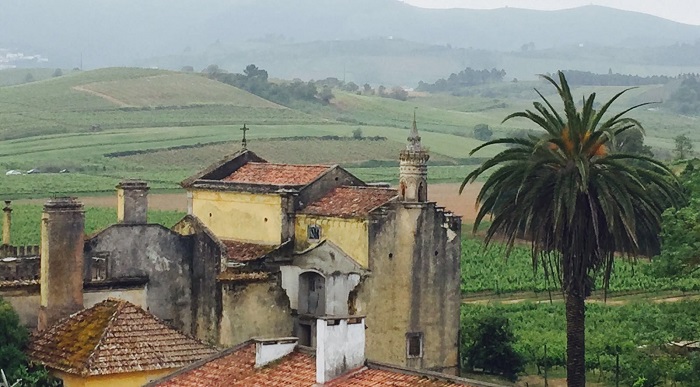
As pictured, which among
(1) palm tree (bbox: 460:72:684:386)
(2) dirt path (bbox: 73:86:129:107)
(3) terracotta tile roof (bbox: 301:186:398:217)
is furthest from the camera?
(2) dirt path (bbox: 73:86:129:107)

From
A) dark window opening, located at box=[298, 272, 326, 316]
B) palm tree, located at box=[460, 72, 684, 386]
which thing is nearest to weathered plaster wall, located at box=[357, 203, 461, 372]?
dark window opening, located at box=[298, 272, 326, 316]

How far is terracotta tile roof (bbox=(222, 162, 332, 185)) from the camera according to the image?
48.2 m

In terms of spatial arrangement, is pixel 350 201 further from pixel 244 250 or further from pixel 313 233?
pixel 244 250

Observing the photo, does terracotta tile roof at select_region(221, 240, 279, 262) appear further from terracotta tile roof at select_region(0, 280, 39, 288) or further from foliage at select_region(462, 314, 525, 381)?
terracotta tile roof at select_region(0, 280, 39, 288)

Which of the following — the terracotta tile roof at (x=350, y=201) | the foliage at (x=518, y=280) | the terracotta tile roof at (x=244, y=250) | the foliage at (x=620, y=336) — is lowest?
the foliage at (x=518, y=280)

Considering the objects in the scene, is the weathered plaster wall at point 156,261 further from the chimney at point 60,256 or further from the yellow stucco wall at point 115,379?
the yellow stucco wall at point 115,379

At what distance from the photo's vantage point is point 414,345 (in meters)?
46.3

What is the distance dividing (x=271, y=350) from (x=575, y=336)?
428 inches

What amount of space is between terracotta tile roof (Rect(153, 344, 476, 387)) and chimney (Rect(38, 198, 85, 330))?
7043 millimetres

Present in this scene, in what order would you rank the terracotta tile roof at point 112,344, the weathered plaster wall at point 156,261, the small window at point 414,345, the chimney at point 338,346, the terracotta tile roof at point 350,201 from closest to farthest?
the chimney at point 338,346 < the terracotta tile roof at point 112,344 < the weathered plaster wall at point 156,261 < the terracotta tile roof at point 350,201 < the small window at point 414,345

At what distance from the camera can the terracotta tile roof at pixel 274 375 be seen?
91.8ft

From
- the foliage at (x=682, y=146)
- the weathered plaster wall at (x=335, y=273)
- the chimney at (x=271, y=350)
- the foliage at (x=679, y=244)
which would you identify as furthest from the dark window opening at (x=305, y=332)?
the foliage at (x=682, y=146)

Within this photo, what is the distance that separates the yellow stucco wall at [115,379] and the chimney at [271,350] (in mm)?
4353

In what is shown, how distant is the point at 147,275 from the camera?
143ft
